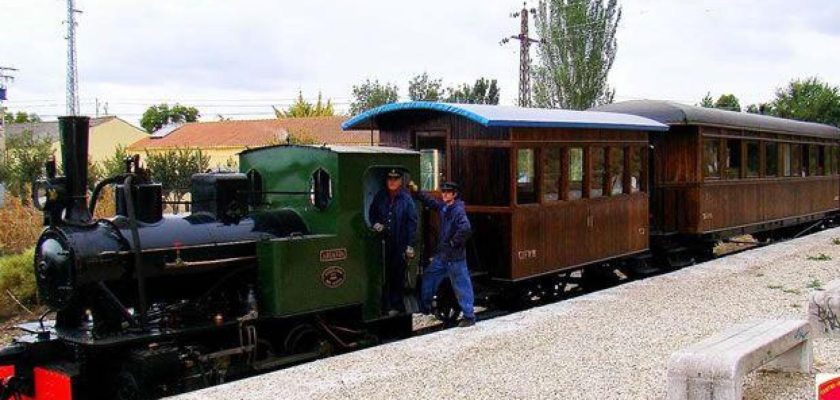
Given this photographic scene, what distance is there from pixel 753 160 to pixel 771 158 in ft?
4.08

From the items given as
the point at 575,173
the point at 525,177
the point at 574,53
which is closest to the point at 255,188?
the point at 525,177

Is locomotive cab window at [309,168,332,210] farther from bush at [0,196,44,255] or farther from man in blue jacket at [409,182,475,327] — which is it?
bush at [0,196,44,255]

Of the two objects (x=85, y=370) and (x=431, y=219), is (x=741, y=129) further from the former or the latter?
(x=85, y=370)

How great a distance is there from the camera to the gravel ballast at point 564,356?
6004 millimetres

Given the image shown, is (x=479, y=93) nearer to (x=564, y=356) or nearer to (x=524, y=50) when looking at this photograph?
(x=524, y=50)

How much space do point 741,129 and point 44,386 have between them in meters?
14.0

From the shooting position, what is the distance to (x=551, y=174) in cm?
1066

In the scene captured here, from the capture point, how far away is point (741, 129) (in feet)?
53.7

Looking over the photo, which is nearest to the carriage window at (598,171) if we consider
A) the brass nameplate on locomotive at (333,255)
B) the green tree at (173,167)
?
the brass nameplate on locomotive at (333,255)

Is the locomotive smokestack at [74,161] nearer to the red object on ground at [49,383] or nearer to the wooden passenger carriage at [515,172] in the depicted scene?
the red object on ground at [49,383]

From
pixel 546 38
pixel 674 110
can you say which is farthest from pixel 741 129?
pixel 546 38

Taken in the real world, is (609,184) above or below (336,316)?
above

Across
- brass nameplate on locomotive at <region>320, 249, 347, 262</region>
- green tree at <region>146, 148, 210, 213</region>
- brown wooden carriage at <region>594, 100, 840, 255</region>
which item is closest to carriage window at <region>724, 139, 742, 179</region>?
brown wooden carriage at <region>594, 100, 840, 255</region>

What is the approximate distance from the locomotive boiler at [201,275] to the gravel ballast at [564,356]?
80 cm
